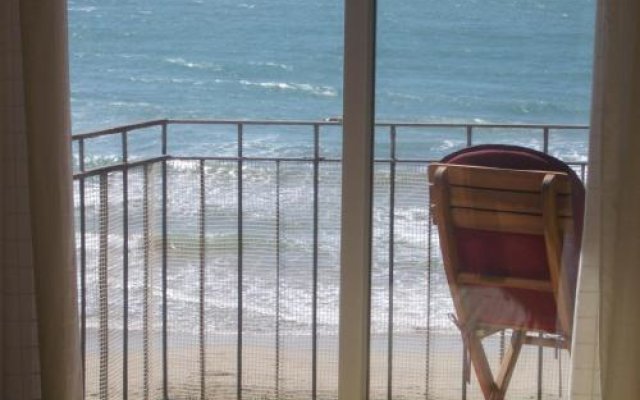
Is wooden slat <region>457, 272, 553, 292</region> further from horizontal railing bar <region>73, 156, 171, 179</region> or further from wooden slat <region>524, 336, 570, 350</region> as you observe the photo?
horizontal railing bar <region>73, 156, 171, 179</region>

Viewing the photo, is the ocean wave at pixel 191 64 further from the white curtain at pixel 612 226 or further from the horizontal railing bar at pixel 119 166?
the white curtain at pixel 612 226

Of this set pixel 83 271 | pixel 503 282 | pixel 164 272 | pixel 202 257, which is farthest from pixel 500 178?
pixel 83 271

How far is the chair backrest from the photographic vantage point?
322 centimetres

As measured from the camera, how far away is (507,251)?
3291 mm

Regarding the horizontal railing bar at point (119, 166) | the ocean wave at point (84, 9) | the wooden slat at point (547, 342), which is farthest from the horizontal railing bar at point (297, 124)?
the wooden slat at point (547, 342)

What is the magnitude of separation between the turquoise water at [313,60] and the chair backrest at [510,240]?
0.66 feet

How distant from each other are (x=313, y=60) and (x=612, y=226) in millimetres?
1101

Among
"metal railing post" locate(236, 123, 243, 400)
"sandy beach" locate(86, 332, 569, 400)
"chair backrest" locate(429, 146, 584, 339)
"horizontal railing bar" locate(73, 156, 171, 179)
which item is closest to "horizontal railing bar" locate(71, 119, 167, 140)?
"horizontal railing bar" locate(73, 156, 171, 179)

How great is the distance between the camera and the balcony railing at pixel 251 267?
341 cm

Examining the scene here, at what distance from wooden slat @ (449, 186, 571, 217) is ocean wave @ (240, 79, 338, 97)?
1.67 ft

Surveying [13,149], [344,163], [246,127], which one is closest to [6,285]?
[13,149]

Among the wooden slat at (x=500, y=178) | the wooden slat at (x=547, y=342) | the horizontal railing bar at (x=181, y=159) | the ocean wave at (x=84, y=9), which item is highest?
the ocean wave at (x=84, y=9)

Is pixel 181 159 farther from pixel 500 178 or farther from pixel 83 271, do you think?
pixel 500 178

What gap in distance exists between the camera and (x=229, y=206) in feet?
11.7
